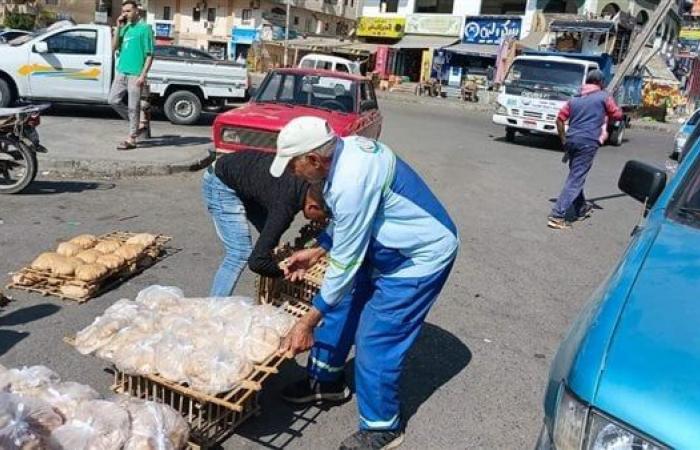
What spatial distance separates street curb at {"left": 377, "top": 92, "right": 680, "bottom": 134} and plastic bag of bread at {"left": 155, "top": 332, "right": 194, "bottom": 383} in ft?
89.5

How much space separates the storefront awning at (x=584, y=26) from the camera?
22.4m

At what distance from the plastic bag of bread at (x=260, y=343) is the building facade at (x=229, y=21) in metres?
47.3

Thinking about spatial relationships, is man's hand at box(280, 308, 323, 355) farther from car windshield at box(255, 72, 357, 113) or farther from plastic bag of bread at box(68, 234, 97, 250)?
car windshield at box(255, 72, 357, 113)

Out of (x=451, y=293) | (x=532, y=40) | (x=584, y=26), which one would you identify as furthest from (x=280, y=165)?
(x=532, y=40)

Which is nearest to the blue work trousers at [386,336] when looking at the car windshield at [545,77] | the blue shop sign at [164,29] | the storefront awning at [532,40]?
the car windshield at [545,77]

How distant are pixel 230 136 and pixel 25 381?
19.1 feet

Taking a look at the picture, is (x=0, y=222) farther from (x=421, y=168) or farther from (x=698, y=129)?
(x=421, y=168)

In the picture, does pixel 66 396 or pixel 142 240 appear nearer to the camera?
pixel 66 396

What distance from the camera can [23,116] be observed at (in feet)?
23.0

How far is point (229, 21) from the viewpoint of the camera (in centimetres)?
5256

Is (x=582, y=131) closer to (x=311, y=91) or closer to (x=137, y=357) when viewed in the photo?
(x=311, y=91)

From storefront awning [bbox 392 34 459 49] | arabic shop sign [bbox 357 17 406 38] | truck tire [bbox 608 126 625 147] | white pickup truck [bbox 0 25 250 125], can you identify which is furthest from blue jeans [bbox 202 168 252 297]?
arabic shop sign [bbox 357 17 406 38]

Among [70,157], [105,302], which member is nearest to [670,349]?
[105,302]

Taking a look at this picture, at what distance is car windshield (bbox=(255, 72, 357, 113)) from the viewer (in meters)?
8.99
